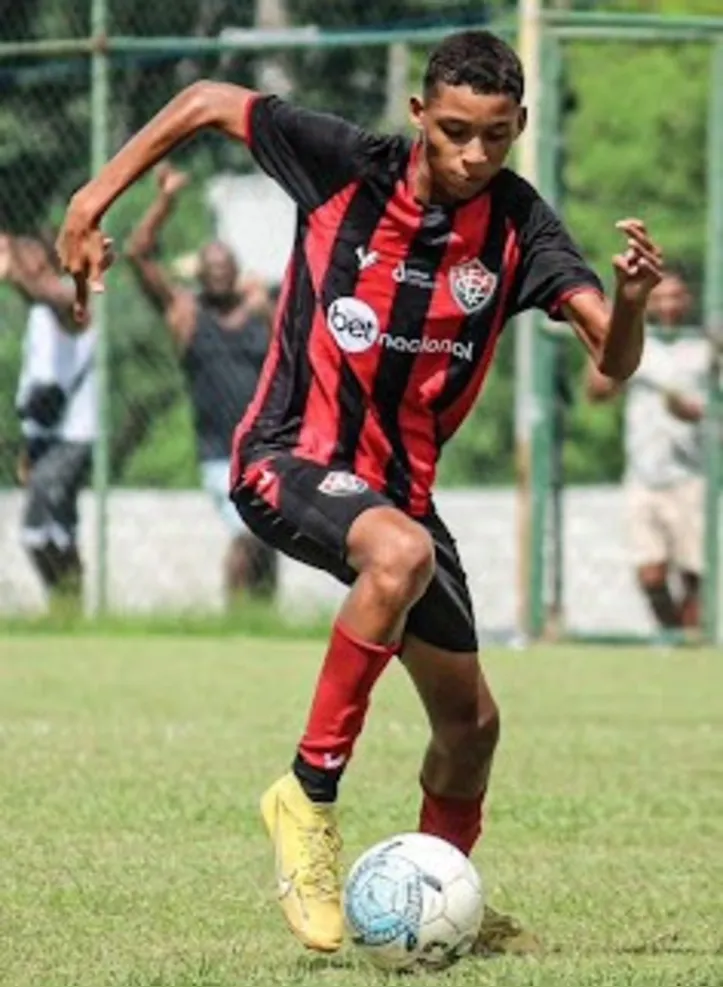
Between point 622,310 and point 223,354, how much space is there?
9.77 metres

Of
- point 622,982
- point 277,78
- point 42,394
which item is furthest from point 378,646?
point 277,78

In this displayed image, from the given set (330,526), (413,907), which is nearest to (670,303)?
(330,526)

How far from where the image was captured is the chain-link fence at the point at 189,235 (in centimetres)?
1656

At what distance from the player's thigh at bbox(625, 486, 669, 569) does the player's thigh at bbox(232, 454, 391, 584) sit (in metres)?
9.58

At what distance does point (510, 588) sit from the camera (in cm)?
1777

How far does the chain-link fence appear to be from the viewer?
54.3ft

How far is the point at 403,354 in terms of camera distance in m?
7.38

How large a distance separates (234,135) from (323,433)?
0.71 meters

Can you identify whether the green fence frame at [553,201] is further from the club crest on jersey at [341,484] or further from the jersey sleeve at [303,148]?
the club crest on jersey at [341,484]

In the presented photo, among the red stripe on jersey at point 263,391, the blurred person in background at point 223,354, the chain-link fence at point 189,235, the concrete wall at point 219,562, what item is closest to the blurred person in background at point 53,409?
the chain-link fence at point 189,235

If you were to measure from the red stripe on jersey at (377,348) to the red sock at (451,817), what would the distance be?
0.74 m

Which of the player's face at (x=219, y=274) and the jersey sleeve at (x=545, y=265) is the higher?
the jersey sleeve at (x=545, y=265)

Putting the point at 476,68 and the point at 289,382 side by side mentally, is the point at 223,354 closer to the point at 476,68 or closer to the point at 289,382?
the point at 289,382

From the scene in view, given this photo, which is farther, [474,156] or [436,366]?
[436,366]
